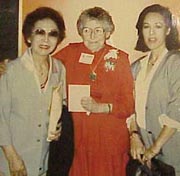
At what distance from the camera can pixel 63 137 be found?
1.37 m

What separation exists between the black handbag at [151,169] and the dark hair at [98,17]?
41cm

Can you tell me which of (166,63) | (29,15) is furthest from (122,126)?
(29,15)

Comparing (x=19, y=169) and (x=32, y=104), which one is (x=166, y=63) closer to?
(x=32, y=104)

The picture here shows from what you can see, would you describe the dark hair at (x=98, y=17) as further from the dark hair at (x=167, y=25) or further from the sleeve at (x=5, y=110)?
the sleeve at (x=5, y=110)

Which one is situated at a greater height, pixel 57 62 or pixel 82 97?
pixel 57 62

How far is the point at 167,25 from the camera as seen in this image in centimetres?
134

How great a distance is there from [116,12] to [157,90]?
0.88ft

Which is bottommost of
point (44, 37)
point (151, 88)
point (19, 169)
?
point (19, 169)

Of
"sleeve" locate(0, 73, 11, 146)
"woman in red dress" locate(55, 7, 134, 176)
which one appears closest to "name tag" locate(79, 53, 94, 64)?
"woman in red dress" locate(55, 7, 134, 176)

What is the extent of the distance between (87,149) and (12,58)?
0.36 m

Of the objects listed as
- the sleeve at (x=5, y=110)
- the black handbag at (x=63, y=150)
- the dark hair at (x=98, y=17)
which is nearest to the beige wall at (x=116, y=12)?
the dark hair at (x=98, y=17)

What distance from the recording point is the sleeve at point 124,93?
53.4 inches

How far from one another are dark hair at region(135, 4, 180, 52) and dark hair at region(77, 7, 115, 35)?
0.08 metres

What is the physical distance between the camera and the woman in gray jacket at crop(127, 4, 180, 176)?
1.33m
